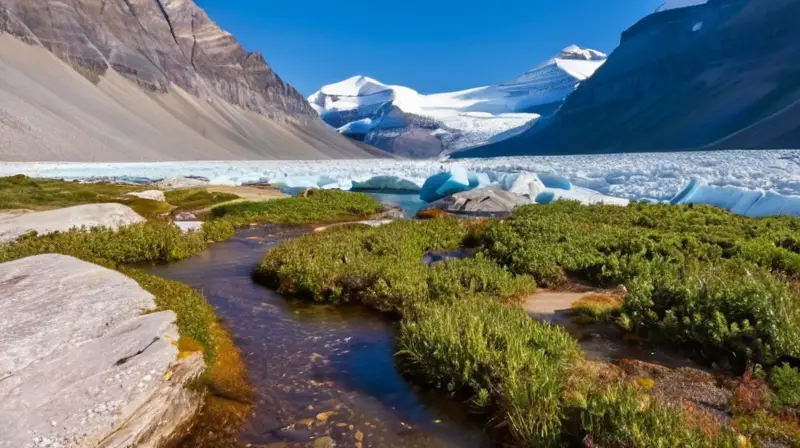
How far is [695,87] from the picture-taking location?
12825 centimetres

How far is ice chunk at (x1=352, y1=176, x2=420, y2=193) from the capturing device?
168 ft

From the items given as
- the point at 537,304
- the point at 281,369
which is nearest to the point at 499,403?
the point at 281,369

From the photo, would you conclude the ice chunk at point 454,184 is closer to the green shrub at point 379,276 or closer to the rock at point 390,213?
the rock at point 390,213

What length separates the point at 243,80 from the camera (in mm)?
185625

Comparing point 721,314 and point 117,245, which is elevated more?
point 721,314

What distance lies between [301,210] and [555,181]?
22224mm

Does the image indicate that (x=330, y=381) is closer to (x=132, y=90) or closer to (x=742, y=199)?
(x=742, y=199)

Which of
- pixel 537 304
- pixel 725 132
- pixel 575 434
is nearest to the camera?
pixel 575 434

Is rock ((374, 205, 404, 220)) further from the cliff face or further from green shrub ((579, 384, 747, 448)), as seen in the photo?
the cliff face

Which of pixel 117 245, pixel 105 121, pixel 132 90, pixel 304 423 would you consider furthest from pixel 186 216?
pixel 132 90

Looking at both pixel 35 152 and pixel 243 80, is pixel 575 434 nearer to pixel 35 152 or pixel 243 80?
pixel 35 152

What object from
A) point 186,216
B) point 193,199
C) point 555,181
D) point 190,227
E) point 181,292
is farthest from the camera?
point 555,181

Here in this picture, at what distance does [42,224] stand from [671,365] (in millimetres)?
19619

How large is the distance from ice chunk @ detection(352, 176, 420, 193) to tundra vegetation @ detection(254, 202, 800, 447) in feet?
114
